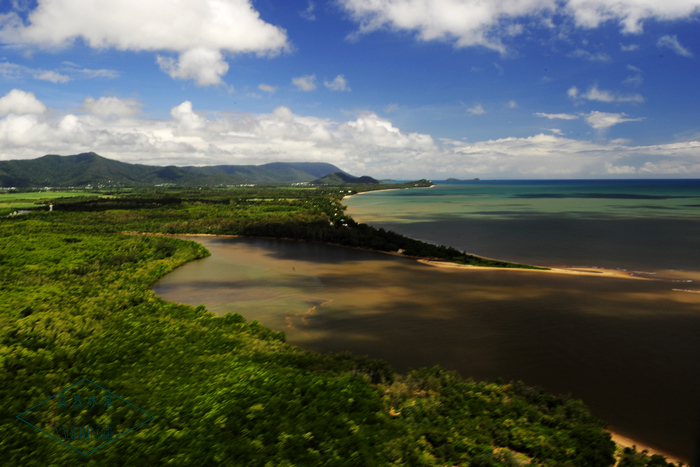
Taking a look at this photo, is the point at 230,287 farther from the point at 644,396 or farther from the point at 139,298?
the point at 644,396

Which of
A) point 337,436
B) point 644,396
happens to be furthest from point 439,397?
point 644,396

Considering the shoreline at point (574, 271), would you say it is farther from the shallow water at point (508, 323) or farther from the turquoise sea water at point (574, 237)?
the turquoise sea water at point (574, 237)

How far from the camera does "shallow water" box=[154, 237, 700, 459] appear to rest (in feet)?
66.5

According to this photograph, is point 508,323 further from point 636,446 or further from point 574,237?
point 574,237

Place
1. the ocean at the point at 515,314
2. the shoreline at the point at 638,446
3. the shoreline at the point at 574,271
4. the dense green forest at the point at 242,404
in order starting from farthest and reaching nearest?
the shoreline at the point at 574,271 < the ocean at the point at 515,314 < the shoreline at the point at 638,446 < the dense green forest at the point at 242,404

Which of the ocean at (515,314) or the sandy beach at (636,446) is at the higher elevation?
the ocean at (515,314)

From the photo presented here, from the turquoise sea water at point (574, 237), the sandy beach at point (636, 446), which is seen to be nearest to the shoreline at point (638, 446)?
the sandy beach at point (636, 446)

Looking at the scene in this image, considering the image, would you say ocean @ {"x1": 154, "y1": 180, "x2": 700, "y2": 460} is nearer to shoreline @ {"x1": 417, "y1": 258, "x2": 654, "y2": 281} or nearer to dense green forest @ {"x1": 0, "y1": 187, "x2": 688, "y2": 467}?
shoreline @ {"x1": 417, "y1": 258, "x2": 654, "y2": 281}

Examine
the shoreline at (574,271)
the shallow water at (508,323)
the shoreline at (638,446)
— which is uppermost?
the shoreline at (574,271)

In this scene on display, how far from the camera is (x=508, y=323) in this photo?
29.7 metres

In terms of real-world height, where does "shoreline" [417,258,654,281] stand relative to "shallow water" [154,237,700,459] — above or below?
A: above

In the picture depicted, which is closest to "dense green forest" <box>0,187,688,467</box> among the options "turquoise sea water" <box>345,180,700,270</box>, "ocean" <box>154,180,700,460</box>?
"ocean" <box>154,180,700,460</box>

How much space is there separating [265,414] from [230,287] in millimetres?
28050

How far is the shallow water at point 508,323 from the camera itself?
2027 cm
